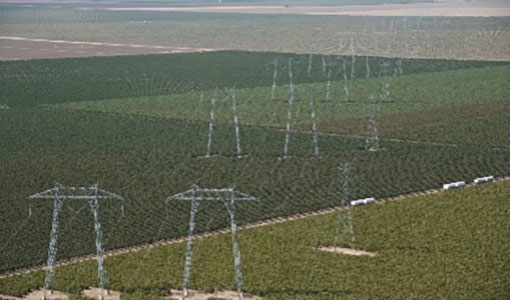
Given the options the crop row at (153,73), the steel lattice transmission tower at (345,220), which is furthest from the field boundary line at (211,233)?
the crop row at (153,73)

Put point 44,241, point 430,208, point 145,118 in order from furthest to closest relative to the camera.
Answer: point 145,118 → point 430,208 → point 44,241

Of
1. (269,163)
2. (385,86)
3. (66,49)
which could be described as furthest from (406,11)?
(269,163)

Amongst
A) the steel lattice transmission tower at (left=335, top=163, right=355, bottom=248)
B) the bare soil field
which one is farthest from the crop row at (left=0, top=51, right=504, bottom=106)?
the bare soil field

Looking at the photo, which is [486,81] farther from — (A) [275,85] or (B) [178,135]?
(B) [178,135]

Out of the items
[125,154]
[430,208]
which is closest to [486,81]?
[125,154]

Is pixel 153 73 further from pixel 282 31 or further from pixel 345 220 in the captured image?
pixel 345 220

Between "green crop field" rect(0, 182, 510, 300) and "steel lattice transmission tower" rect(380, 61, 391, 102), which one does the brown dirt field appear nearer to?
"steel lattice transmission tower" rect(380, 61, 391, 102)

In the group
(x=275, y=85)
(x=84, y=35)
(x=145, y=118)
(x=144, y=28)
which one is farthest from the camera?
(x=144, y=28)
